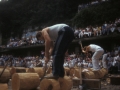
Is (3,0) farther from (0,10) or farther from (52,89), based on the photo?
(52,89)

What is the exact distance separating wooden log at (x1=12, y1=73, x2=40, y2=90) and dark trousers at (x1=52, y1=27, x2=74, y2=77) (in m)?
0.84

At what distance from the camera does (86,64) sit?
58.3 feet

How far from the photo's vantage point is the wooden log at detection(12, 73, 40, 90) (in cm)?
594

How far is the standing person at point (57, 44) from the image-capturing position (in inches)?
220

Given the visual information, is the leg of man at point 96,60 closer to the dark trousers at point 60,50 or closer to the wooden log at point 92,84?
the wooden log at point 92,84

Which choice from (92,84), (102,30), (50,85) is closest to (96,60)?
(92,84)

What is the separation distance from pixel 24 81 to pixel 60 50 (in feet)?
4.27

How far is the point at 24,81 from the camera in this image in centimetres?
597

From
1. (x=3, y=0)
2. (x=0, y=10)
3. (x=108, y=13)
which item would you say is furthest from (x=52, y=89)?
(x=3, y=0)

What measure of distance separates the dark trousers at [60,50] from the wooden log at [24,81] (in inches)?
32.9

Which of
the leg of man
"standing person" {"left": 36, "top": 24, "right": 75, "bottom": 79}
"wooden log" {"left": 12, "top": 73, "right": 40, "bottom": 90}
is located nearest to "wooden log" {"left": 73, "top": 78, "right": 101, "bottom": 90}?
"wooden log" {"left": 12, "top": 73, "right": 40, "bottom": 90}

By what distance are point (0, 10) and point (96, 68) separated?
44414 millimetres

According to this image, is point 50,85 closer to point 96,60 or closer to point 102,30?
point 96,60

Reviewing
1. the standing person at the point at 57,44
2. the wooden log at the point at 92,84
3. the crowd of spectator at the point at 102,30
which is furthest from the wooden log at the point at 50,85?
the crowd of spectator at the point at 102,30
